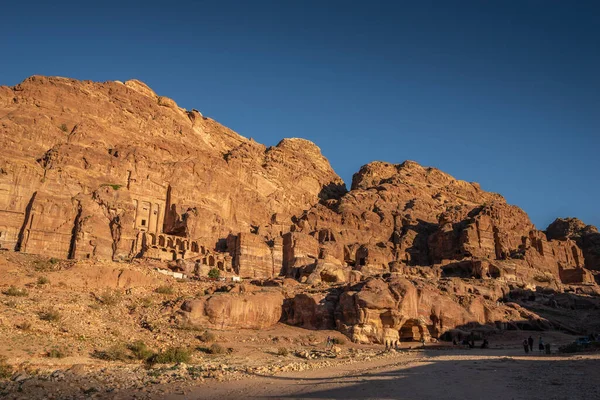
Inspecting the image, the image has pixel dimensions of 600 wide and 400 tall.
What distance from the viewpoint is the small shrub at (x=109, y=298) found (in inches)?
1454

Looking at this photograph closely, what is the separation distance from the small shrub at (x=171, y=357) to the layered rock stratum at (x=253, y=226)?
26.8ft

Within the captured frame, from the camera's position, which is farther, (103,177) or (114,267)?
(103,177)

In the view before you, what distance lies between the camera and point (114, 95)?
8688 centimetres

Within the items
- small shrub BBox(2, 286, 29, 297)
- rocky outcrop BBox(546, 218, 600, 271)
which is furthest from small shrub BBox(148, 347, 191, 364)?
rocky outcrop BBox(546, 218, 600, 271)

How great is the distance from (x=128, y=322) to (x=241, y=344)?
817 centimetres

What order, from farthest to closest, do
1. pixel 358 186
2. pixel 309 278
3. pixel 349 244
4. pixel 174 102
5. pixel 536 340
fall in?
pixel 358 186
pixel 174 102
pixel 349 244
pixel 309 278
pixel 536 340

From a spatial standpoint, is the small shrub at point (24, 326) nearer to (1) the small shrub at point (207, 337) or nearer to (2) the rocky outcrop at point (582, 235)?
(1) the small shrub at point (207, 337)

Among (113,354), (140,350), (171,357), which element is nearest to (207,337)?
(140,350)

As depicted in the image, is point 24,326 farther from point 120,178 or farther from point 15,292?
point 120,178

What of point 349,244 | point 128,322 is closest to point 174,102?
point 349,244

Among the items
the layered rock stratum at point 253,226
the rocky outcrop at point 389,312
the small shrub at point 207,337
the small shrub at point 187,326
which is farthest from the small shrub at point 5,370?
the rocky outcrop at point 389,312

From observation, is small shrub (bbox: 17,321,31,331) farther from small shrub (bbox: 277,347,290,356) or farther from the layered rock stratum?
small shrub (bbox: 277,347,290,356)

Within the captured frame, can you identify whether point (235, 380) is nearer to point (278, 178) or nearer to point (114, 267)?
point (114, 267)

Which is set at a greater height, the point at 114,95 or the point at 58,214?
the point at 114,95
